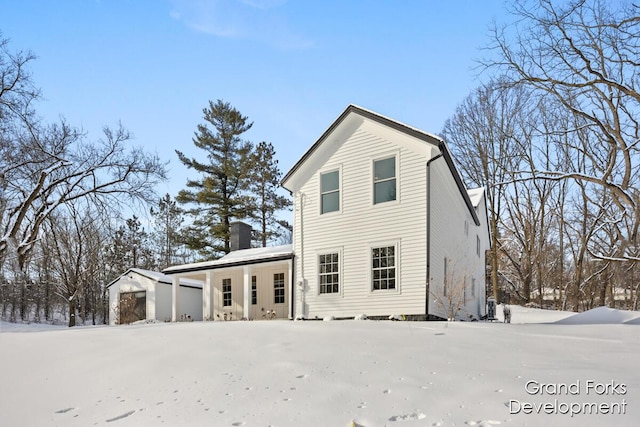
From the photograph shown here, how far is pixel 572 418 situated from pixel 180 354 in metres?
4.50

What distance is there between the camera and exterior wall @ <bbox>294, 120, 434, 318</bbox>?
1212 cm

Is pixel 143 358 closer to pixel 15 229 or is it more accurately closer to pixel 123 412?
pixel 123 412

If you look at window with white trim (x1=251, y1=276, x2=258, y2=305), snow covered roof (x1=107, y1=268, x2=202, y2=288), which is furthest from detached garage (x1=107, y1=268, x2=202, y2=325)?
window with white trim (x1=251, y1=276, x2=258, y2=305)

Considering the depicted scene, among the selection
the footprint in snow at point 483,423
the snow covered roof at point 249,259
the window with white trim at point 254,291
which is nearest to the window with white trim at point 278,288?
the window with white trim at point 254,291

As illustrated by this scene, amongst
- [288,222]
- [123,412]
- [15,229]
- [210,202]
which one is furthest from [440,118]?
[123,412]

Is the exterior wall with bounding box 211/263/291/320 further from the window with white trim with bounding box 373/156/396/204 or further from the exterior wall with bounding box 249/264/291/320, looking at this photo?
the window with white trim with bounding box 373/156/396/204

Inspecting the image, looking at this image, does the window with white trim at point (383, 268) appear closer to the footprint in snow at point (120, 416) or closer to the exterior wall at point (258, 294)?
the exterior wall at point (258, 294)

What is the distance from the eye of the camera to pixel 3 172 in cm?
1386

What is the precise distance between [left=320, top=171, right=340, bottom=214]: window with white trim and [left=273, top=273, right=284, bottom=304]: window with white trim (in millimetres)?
4700

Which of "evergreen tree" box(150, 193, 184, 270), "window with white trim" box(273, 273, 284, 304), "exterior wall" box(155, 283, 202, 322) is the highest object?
"evergreen tree" box(150, 193, 184, 270)

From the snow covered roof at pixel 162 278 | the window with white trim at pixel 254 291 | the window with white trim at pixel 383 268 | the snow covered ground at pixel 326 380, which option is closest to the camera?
the snow covered ground at pixel 326 380

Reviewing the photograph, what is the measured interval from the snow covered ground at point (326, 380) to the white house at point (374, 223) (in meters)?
4.85

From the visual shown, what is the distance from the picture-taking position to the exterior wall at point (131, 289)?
19234 millimetres

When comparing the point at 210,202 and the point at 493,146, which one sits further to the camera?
the point at 210,202
